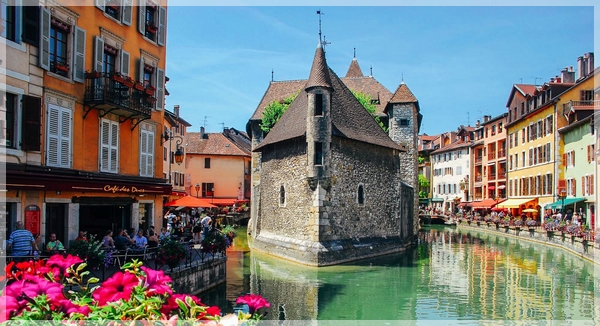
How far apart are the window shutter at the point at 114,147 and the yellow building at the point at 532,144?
35.0m

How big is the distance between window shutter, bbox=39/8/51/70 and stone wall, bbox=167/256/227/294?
6.22 meters

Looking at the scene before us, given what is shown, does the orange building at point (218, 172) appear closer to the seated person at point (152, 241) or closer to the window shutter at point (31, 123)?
the seated person at point (152, 241)

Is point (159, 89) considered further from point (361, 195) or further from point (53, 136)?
point (361, 195)

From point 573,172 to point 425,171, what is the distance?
4810cm

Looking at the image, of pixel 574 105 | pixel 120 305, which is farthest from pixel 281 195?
pixel 574 105

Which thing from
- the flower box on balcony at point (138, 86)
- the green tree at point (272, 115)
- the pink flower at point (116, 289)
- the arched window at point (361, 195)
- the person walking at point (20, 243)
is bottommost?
the person walking at point (20, 243)

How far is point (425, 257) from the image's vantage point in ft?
91.6

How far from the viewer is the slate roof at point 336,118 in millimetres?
24781

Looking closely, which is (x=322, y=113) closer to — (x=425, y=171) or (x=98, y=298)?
(x=98, y=298)

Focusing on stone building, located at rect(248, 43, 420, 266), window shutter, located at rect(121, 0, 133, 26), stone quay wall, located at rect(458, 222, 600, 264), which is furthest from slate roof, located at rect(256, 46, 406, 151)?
stone quay wall, located at rect(458, 222, 600, 264)

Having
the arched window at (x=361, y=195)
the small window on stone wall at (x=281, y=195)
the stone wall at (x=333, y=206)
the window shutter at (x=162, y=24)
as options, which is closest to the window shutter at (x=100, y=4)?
the window shutter at (x=162, y=24)

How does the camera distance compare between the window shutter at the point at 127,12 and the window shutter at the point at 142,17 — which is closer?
the window shutter at the point at 127,12

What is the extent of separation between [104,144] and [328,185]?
36.0ft

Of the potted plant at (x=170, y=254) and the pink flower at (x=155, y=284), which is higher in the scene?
the pink flower at (x=155, y=284)
